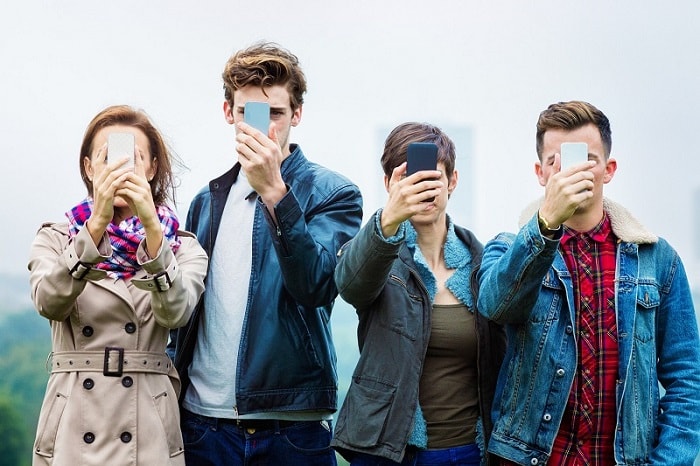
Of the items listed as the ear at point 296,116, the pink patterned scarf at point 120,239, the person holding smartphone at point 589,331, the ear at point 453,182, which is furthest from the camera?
the ear at point 296,116

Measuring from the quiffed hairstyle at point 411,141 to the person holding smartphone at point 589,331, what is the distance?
319 millimetres

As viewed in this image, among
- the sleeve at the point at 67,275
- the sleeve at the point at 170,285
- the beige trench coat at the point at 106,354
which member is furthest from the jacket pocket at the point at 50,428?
the sleeve at the point at 170,285

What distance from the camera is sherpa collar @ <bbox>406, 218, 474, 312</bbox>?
3.18m

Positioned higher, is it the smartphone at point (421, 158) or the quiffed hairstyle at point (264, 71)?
the quiffed hairstyle at point (264, 71)

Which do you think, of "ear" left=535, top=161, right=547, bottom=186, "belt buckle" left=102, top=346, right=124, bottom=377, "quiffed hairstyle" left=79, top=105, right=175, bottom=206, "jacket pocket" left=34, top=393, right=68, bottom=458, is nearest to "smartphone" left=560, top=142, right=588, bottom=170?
"ear" left=535, top=161, right=547, bottom=186

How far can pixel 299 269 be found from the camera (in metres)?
3.12

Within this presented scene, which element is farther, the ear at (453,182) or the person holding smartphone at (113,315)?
the ear at (453,182)

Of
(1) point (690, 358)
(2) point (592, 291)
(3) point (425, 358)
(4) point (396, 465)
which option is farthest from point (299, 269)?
(1) point (690, 358)

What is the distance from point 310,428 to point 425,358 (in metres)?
0.52

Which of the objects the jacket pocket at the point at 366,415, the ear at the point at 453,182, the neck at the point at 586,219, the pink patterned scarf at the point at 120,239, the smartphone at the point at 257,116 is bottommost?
the jacket pocket at the point at 366,415

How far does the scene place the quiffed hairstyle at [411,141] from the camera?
3.21 m

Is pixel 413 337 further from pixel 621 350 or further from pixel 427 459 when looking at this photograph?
pixel 621 350

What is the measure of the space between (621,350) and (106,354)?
5.52 ft

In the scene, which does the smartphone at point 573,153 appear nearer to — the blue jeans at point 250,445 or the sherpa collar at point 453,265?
the sherpa collar at point 453,265
